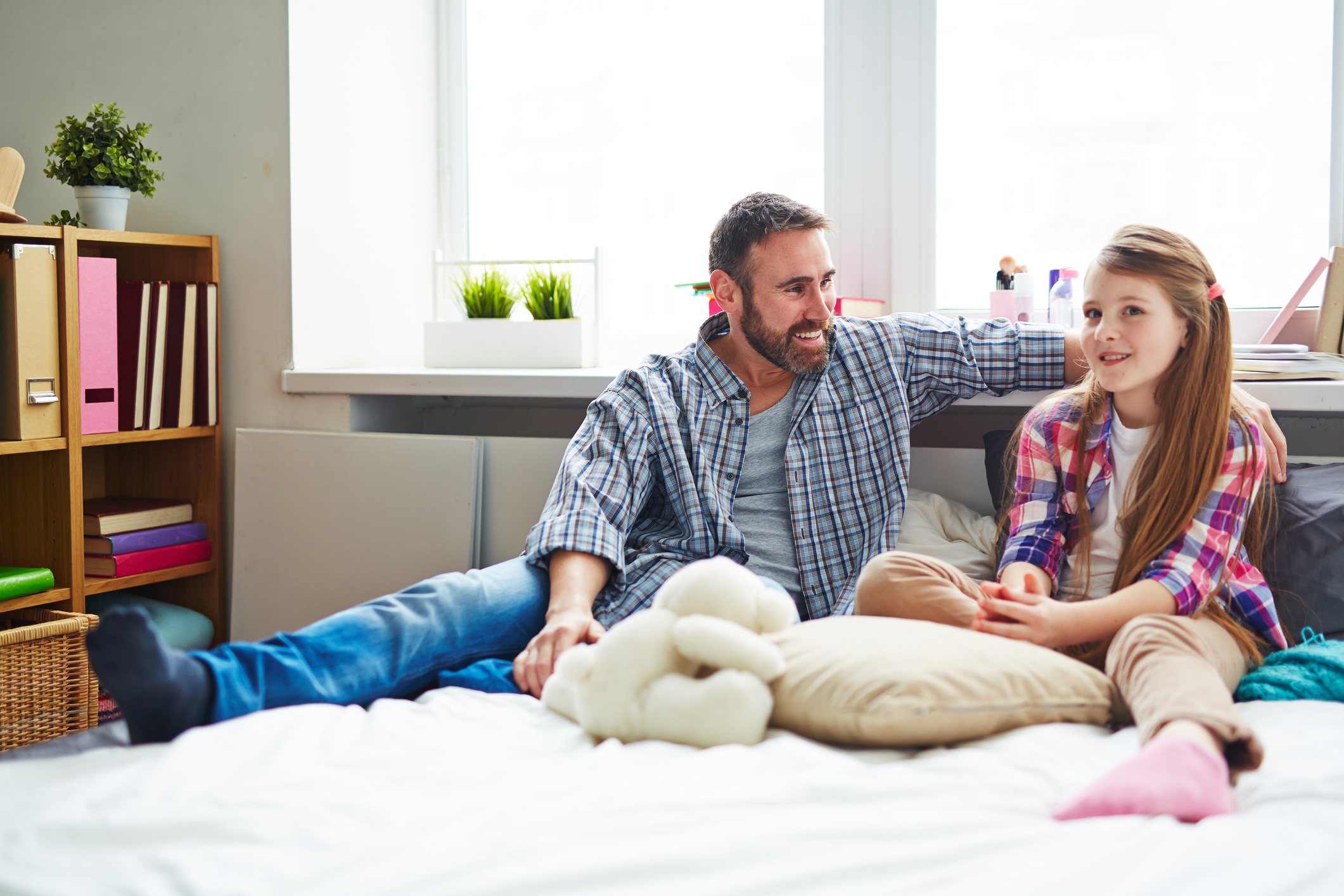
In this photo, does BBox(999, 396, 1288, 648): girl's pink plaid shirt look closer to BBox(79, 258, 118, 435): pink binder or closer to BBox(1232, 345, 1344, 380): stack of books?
BBox(1232, 345, 1344, 380): stack of books

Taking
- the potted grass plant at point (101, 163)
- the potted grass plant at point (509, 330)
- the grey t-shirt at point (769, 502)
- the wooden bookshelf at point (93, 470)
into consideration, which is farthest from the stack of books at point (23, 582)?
the grey t-shirt at point (769, 502)

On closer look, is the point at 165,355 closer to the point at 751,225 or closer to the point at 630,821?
the point at 751,225

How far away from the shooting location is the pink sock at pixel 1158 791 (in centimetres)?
76

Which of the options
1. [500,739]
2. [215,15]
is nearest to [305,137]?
[215,15]

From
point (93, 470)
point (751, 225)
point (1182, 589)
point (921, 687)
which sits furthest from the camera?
point (93, 470)

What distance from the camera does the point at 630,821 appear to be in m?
0.75

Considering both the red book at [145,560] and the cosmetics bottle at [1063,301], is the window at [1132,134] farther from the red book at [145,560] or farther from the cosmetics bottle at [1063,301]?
the red book at [145,560]

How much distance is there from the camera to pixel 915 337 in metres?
1.69

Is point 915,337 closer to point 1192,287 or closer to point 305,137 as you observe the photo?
point 1192,287

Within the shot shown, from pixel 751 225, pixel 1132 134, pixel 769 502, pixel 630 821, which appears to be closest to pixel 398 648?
pixel 630 821

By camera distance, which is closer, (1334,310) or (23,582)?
(1334,310)

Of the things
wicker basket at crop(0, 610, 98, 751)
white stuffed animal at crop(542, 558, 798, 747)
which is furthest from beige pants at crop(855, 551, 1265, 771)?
wicker basket at crop(0, 610, 98, 751)

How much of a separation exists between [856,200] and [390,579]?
1.22m

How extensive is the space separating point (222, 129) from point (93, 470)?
31.3 inches
